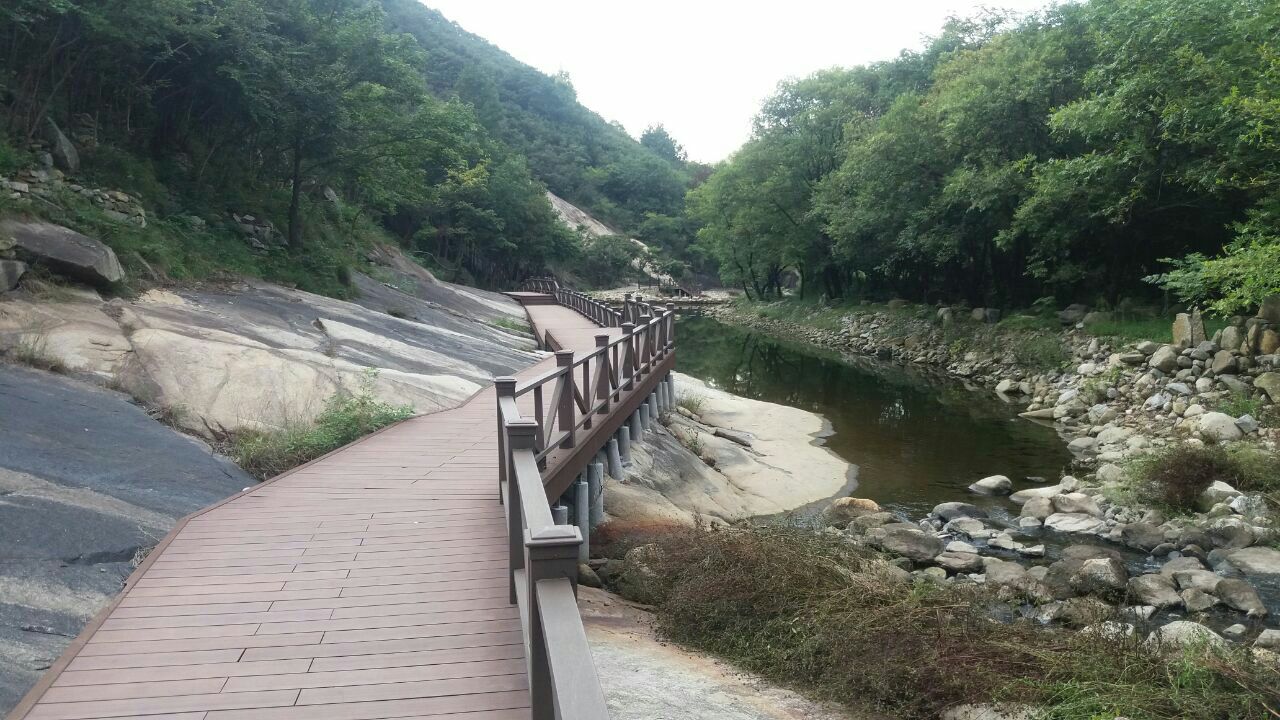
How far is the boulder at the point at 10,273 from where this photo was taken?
9078mm

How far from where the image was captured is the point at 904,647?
17.4 feet

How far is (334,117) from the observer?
17172mm

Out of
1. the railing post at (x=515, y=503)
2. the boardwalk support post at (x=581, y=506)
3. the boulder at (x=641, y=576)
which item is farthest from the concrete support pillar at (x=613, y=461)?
the railing post at (x=515, y=503)

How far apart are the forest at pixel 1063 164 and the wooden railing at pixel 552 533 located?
11028 mm

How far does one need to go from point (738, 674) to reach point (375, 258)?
26.0 meters

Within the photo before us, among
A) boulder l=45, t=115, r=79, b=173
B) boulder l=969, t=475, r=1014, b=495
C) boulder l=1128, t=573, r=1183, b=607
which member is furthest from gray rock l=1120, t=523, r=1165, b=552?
boulder l=45, t=115, r=79, b=173

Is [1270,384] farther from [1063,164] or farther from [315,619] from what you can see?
[315,619]

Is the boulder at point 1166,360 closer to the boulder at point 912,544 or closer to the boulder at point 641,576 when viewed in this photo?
the boulder at point 912,544

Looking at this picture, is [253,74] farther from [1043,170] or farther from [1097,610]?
[1043,170]

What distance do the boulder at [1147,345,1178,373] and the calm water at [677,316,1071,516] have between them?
2.68m

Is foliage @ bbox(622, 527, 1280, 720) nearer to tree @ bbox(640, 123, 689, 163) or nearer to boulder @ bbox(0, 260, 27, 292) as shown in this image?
boulder @ bbox(0, 260, 27, 292)

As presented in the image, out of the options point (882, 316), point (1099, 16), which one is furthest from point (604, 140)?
point (1099, 16)

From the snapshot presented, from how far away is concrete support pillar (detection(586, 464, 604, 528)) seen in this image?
8.78m

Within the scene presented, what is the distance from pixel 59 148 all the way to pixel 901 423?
18842 mm
